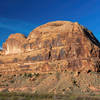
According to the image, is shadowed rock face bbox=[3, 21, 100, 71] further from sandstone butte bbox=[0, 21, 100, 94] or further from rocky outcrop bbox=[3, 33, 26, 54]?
rocky outcrop bbox=[3, 33, 26, 54]

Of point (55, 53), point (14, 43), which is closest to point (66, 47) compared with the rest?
point (55, 53)

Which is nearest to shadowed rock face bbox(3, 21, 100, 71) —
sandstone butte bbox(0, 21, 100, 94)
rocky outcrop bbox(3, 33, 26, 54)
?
sandstone butte bbox(0, 21, 100, 94)

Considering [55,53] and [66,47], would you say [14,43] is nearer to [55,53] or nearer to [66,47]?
[55,53]

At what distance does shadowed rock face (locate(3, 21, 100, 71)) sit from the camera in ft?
146

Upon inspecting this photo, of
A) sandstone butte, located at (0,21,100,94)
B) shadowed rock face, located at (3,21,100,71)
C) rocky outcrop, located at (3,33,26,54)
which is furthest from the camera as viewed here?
rocky outcrop, located at (3,33,26,54)

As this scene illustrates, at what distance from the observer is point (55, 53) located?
1919 inches

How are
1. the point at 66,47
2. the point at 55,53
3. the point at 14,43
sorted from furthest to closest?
the point at 14,43 → the point at 55,53 → the point at 66,47

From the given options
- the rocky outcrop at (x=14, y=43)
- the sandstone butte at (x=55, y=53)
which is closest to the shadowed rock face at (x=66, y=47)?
the sandstone butte at (x=55, y=53)

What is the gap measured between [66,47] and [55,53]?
3951 mm

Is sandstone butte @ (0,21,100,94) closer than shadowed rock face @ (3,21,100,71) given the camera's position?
No

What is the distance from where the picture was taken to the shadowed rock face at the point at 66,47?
44.6 m

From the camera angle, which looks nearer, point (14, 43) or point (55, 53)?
point (55, 53)

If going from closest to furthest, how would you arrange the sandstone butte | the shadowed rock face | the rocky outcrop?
the shadowed rock face < the sandstone butte < the rocky outcrop

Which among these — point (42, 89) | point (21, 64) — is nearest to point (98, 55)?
point (42, 89)
